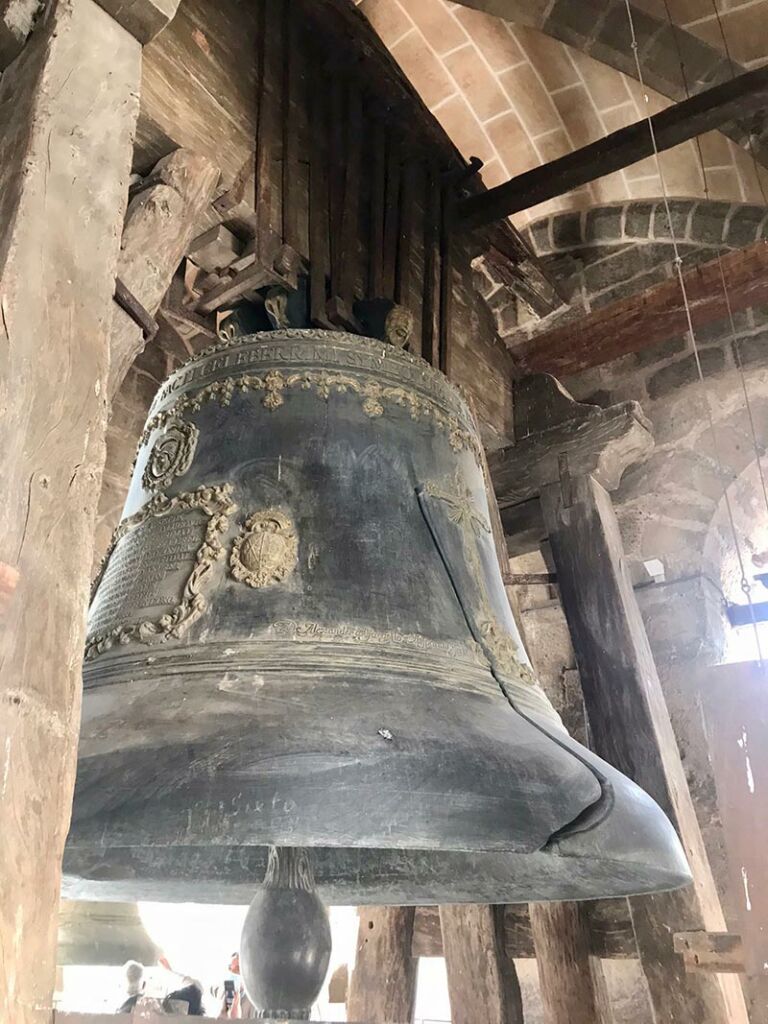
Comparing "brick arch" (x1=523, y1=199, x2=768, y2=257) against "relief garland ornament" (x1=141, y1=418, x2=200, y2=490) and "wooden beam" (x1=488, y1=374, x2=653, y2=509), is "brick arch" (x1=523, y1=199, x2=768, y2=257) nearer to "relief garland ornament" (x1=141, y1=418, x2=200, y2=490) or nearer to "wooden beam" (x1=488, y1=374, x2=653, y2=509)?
"wooden beam" (x1=488, y1=374, x2=653, y2=509)

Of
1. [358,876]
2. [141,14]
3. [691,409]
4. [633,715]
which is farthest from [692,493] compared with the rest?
[141,14]

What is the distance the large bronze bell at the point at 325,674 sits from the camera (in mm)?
1017

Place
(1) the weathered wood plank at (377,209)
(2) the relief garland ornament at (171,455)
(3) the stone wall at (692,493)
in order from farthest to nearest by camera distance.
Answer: (3) the stone wall at (692,493), (1) the weathered wood plank at (377,209), (2) the relief garland ornament at (171,455)

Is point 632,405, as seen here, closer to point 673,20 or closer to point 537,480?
point 537,480

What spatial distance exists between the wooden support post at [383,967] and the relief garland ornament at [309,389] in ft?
5.61

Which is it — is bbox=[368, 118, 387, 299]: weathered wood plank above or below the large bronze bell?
above

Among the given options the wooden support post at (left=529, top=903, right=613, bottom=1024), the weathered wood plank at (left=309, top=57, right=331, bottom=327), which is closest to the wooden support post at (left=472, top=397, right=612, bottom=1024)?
the wooden support post at (left=529, top=903, right=613, bottom=1024)

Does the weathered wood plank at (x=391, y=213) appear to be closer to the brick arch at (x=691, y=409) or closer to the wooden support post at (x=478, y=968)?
the brick arch at (x=691, y=409)

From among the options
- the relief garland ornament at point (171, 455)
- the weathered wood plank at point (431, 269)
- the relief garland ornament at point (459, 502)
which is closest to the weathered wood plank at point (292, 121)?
the weathered wood plank at point (431, 269)

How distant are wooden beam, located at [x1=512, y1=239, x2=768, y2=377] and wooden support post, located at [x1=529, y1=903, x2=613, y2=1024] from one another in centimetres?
167

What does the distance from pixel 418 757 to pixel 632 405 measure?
5.81ft

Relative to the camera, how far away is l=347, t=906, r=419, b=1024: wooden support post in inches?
107

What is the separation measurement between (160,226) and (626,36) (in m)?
1.87

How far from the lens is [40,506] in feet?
3.05
